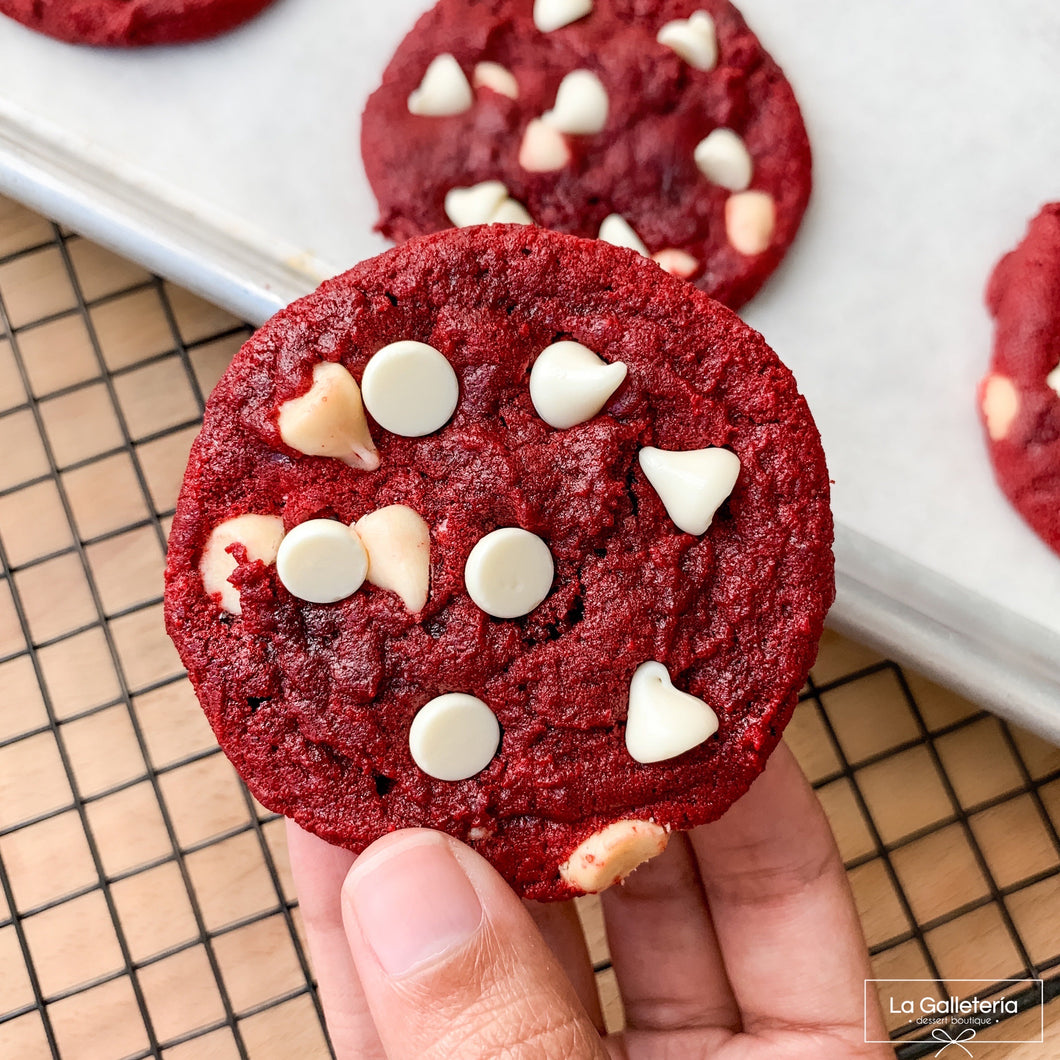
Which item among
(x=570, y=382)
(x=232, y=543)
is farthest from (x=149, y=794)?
(x=570, y=382)

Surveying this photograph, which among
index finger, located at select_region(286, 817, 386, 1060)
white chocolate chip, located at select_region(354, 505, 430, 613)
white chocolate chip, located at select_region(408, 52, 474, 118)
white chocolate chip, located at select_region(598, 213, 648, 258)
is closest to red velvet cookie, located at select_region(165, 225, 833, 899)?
white chocolate chip, located at select_region(354, 505, 430, 613)

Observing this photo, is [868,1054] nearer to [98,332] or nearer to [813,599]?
[813,599]

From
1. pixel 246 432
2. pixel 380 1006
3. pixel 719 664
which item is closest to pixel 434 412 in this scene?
pixel 246 432

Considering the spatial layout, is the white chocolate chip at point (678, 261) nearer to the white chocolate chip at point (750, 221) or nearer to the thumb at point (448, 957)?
the white chocolate chip at point (750, 221)

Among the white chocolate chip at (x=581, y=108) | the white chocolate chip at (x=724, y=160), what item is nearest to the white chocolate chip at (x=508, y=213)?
the white chocolate chip at (x=581, y=108)

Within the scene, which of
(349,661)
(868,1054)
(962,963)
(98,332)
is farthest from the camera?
(98,332)

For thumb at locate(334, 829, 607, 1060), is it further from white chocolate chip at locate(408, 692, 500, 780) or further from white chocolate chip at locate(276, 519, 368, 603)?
white chocolate chip at locate(276, 519, 368, 603)
